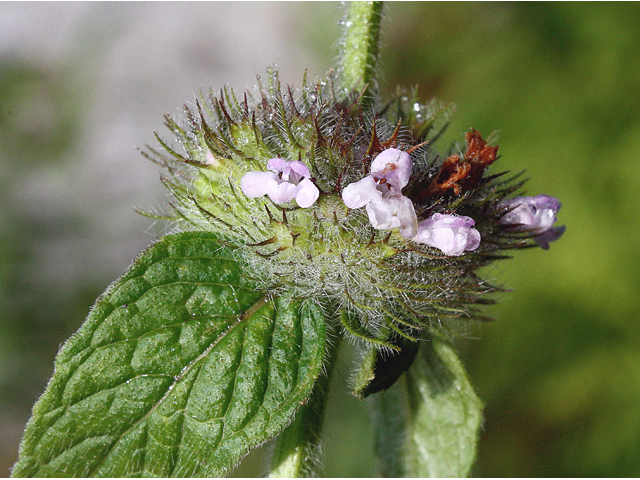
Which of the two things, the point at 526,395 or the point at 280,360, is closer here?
the point at 280,360

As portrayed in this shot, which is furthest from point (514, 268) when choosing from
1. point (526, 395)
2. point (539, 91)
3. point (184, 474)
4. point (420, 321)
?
point (184, 474)

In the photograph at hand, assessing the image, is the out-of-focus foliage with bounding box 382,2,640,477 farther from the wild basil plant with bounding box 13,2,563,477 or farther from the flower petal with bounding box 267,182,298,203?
the flower petal with bounding box 267,182,298,203

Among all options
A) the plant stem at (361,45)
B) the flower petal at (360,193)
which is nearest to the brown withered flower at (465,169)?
the flower petal at (360,193)

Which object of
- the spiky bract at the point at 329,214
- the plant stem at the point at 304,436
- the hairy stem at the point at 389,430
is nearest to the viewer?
the spiky bract at the point at 329,214

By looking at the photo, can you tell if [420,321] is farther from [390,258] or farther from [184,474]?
[184,474]

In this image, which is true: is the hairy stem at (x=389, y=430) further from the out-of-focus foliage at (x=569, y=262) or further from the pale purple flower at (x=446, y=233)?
the out-of-focus foliage at (x=569, y=262)

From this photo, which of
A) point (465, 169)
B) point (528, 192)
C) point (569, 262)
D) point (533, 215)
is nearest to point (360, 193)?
point (465, 169)

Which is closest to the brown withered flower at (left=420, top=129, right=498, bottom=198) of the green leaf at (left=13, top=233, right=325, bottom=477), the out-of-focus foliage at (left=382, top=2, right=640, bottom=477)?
the green leaf at (left=13, top=233, right=325, bottom=477)
